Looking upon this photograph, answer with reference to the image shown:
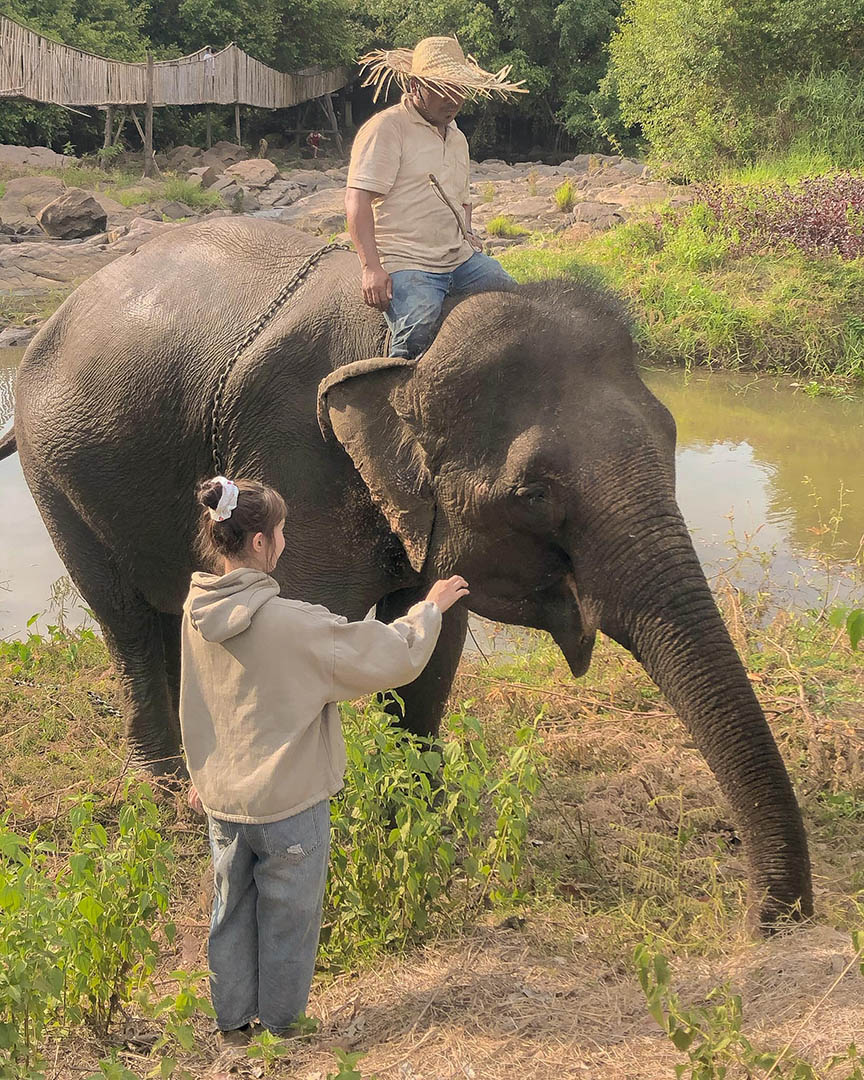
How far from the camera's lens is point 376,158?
411 centimetres

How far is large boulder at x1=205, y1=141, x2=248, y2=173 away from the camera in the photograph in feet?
111

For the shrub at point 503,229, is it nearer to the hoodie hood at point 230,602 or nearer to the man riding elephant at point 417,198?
the man riding elephant at point 417,198

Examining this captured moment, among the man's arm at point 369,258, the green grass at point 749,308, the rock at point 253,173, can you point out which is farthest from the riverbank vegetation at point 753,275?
the rock at point 253,173

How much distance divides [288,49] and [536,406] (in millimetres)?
37889

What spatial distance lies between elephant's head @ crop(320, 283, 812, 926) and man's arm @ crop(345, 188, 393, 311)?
12.4 inches

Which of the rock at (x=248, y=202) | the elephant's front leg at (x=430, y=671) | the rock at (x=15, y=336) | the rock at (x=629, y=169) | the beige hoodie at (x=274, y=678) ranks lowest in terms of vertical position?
the rock at (x=15, y=336)

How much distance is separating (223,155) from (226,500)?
1340 inches

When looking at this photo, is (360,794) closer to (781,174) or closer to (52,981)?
(52,981)

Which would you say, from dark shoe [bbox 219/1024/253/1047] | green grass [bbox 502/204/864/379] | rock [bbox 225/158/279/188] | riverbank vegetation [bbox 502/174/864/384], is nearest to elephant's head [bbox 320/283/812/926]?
dark shoe [bbox 219/1024/253/1047]

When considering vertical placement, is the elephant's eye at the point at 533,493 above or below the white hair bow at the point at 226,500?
below

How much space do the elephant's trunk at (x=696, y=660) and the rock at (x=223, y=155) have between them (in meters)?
31.7

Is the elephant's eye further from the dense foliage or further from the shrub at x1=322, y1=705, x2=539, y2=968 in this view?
the dense foliage

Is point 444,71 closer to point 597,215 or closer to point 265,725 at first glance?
point 265,725

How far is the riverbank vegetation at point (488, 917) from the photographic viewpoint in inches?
117
